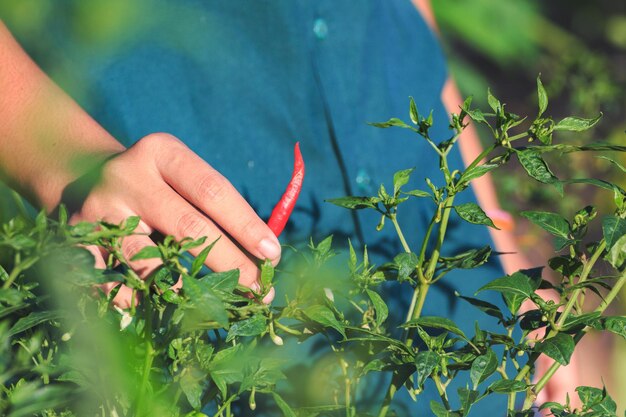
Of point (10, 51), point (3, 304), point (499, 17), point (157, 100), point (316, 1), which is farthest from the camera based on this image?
point (499, 17)

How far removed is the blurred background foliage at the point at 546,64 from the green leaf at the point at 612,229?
2.02m

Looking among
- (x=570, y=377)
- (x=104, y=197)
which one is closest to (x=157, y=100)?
(x=104, y=197)

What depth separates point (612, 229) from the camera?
617mm

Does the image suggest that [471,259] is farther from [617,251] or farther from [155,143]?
[155,143]

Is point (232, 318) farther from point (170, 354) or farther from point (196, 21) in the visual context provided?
point (196, 21)

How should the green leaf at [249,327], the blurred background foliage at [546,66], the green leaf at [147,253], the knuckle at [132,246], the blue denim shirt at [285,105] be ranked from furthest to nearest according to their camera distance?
the blurred background foliage at [546,66], the blue denim shirt at [285,105], the knuckle at [132,246], the green leaf at [249,327], the green leaf at [147,253]

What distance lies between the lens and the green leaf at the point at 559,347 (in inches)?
23.7

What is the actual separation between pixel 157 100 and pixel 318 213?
0.27 metres

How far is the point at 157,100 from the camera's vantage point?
1.23m

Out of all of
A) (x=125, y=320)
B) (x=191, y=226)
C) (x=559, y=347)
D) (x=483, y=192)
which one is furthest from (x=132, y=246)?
(x=483, y=192)

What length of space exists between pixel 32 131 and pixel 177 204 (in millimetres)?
159

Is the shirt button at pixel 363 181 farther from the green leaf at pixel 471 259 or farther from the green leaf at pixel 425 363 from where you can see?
the green leaf at pixel 425 363

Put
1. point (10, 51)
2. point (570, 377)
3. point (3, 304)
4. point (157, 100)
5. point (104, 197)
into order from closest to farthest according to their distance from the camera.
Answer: point (3, 304)
point (104, 197)
point (10, 51)
point (157, 100)
point (570, 377)

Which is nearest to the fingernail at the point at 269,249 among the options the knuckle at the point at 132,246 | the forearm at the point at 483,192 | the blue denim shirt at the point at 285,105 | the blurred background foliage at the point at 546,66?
the knuckle at the point at 132,246
